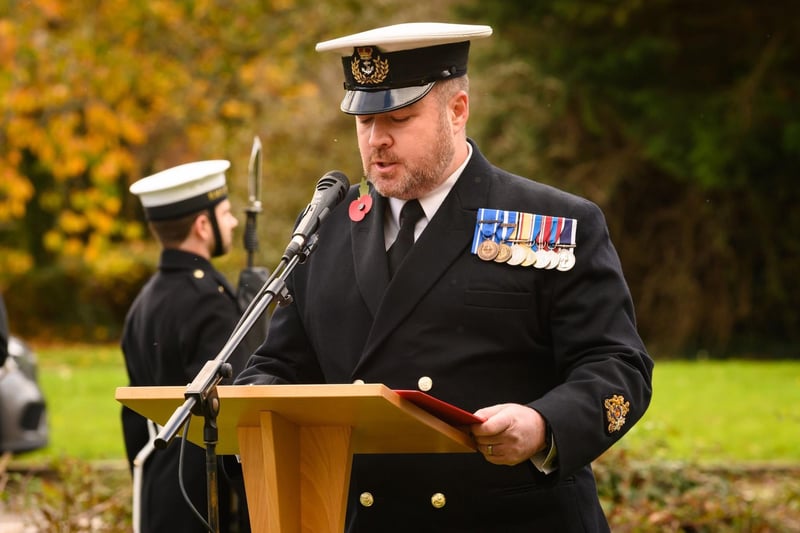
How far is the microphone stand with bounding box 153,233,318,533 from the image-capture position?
8.18 feet

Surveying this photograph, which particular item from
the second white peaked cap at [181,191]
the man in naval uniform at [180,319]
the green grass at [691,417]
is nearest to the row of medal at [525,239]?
the man in naval uniform at [180,319]

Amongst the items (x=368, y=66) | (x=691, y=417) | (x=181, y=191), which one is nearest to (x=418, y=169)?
(x=368, y=66)

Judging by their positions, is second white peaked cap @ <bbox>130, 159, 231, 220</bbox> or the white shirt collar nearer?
the white shirt collar

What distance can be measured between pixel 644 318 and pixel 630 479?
413 inches

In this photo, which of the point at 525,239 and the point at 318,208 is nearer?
the point at 318,208

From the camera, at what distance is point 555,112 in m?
15.6

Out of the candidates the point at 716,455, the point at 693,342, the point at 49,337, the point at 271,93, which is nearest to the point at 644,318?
the point at 693,342

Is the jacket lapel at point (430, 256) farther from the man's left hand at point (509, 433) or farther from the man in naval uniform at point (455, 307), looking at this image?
the man's left hand at point (509, 433)

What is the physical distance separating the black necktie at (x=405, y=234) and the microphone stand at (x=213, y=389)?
0.39 metres

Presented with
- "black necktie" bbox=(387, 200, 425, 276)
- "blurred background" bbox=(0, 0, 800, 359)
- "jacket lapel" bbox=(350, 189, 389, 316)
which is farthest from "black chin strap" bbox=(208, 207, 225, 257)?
"blurred background" bbox=(0, 0, 800, 359)

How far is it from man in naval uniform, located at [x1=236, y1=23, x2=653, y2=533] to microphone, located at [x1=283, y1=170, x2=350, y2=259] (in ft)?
0.43

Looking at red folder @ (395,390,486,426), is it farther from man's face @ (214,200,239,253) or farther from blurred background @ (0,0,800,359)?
blurred background @ (0,0,800,359)

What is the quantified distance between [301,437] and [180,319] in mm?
2405

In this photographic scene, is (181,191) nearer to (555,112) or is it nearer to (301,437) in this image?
(301,437)
